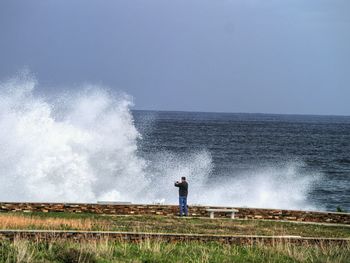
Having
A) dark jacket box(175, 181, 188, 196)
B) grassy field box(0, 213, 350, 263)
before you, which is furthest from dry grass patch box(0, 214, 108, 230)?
dark jacket box(175, 181, 188, 196)

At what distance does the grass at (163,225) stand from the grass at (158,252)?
2974mm

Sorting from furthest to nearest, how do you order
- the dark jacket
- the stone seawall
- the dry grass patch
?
the stone seawall < the dark jacket < the dry grass patch

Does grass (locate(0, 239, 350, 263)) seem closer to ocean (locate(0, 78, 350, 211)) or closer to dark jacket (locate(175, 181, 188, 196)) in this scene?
dark jacket (locate(175, 181, 188, 196))

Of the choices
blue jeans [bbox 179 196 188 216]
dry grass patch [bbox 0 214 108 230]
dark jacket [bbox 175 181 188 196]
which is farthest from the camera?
dark jacket [bbox 175 181 188 196]

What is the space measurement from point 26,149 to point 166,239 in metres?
31.0

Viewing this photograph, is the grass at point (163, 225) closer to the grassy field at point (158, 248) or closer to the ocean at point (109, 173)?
the grassy field at point (158, 248)

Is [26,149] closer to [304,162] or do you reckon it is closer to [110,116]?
[110,116]

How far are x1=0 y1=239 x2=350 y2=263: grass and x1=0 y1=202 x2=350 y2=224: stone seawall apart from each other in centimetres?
835

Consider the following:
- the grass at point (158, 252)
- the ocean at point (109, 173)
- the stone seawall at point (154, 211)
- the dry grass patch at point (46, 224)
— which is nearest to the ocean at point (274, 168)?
the ocean at point (109, 173)

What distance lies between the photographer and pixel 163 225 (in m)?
21.9

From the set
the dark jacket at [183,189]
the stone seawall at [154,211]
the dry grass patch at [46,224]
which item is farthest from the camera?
the stone seawall at [154,211]

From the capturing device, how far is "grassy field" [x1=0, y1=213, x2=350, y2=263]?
48.8 feet

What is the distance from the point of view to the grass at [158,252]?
1466 centimetres

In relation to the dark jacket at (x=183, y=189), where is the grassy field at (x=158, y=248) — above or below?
below
